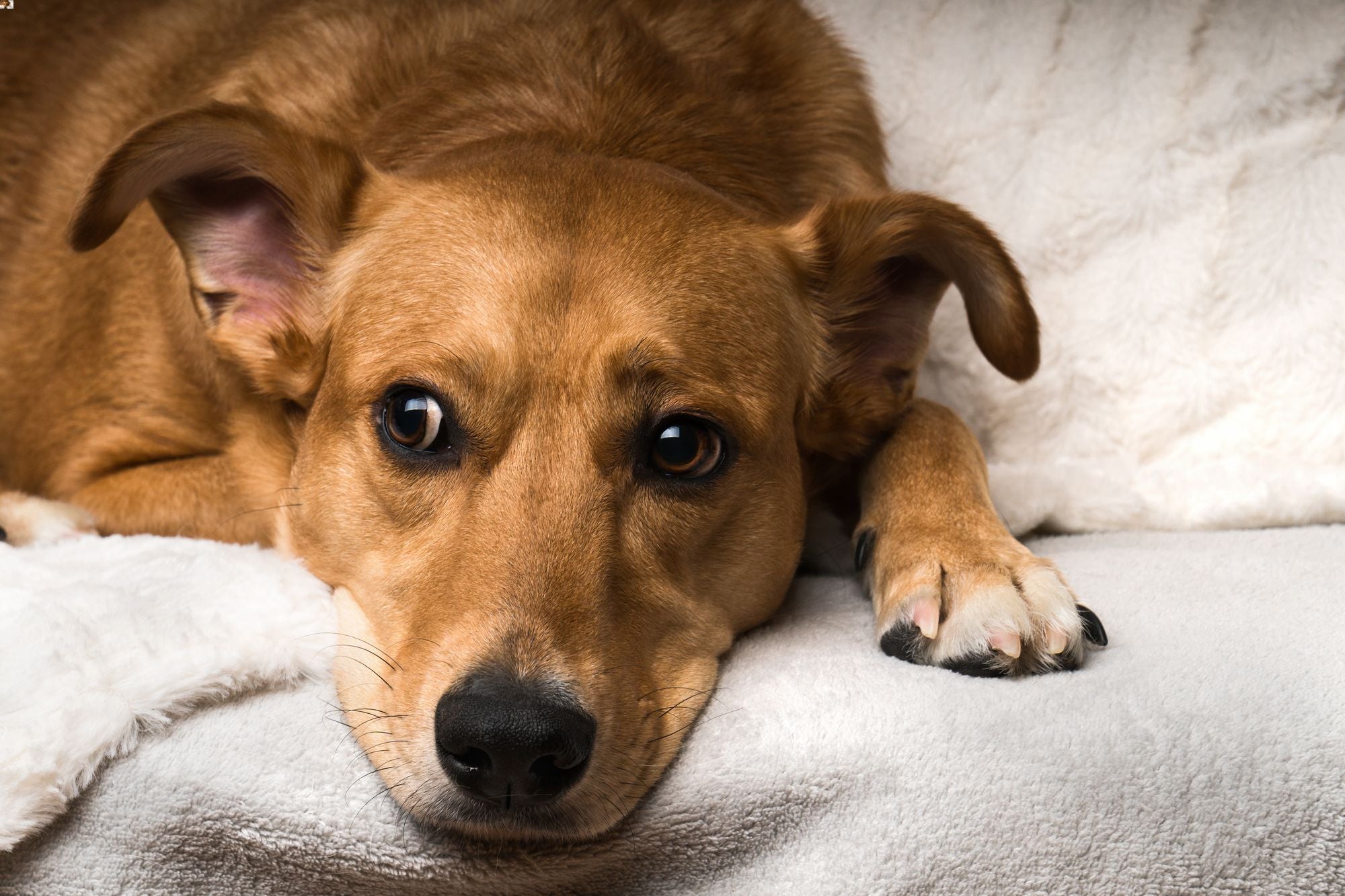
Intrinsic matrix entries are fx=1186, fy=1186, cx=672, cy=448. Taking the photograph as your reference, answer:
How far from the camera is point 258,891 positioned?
1.75 metres

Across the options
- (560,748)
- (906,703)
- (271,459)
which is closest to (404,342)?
(271,459)

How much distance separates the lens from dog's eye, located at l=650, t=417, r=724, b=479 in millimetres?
1972

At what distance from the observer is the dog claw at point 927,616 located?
6.39 ft

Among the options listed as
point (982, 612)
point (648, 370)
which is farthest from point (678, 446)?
point (982, 612)

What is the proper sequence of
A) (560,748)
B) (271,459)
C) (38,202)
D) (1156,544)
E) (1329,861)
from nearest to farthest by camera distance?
(560,748) < (1329,861) < (271,459) < (1156,544) < (38,202)

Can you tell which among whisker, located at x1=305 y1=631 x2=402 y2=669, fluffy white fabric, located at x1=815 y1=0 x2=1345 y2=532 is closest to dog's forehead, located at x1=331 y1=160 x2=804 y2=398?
Result: whisker, located at x1=305 y1=631 x2=402 y2=669

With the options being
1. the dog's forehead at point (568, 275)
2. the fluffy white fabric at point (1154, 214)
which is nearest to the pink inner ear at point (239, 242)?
the dog's forehead at point (568, 275)

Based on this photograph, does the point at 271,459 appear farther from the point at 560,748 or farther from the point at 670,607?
the point at 560,748

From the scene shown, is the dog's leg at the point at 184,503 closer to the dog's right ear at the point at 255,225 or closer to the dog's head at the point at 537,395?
the dog's head at the point at 537,395

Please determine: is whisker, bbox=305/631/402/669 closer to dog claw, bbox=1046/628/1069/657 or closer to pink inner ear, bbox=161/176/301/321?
pink inner ear, bbox=161/176/301/321

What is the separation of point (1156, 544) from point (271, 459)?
6.30ft

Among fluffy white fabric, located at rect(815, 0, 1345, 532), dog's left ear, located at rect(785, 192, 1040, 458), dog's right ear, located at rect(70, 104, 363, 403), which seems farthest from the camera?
fluffy white fabric, located at rect(815, 0, 1345, 532)

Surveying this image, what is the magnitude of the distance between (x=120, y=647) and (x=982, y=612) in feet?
4.51

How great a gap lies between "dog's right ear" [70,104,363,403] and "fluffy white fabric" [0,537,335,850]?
1.34 ft
